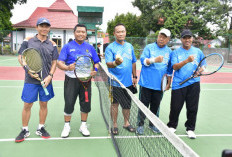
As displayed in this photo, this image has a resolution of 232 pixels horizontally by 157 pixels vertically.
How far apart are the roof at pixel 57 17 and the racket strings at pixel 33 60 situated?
86.4ft

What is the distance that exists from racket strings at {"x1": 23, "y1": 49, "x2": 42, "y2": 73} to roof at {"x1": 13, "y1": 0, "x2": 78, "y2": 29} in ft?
86.4

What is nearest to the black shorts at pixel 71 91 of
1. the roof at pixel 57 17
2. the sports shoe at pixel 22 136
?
the sports shoe at pixel 22 136

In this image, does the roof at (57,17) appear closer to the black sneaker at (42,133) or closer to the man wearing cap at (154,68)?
the black sneaker at (42,133)

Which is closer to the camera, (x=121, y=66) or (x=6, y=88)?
(x=121, y=66)

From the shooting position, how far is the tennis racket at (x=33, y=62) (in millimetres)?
2906

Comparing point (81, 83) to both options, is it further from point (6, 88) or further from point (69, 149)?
point (6, 88)

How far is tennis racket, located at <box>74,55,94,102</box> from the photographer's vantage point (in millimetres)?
3048

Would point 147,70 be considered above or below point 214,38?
below

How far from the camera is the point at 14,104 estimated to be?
509 centimetres

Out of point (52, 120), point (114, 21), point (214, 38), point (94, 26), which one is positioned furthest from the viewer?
point (114, 21)

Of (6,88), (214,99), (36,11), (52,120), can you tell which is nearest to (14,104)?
(52,120)

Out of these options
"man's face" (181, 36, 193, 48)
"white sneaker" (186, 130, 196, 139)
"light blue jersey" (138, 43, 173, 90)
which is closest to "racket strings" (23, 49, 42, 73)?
"light blue jersey" (138, 43, 173, 90)

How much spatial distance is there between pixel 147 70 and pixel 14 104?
3.61m

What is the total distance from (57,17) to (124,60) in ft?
97.3
